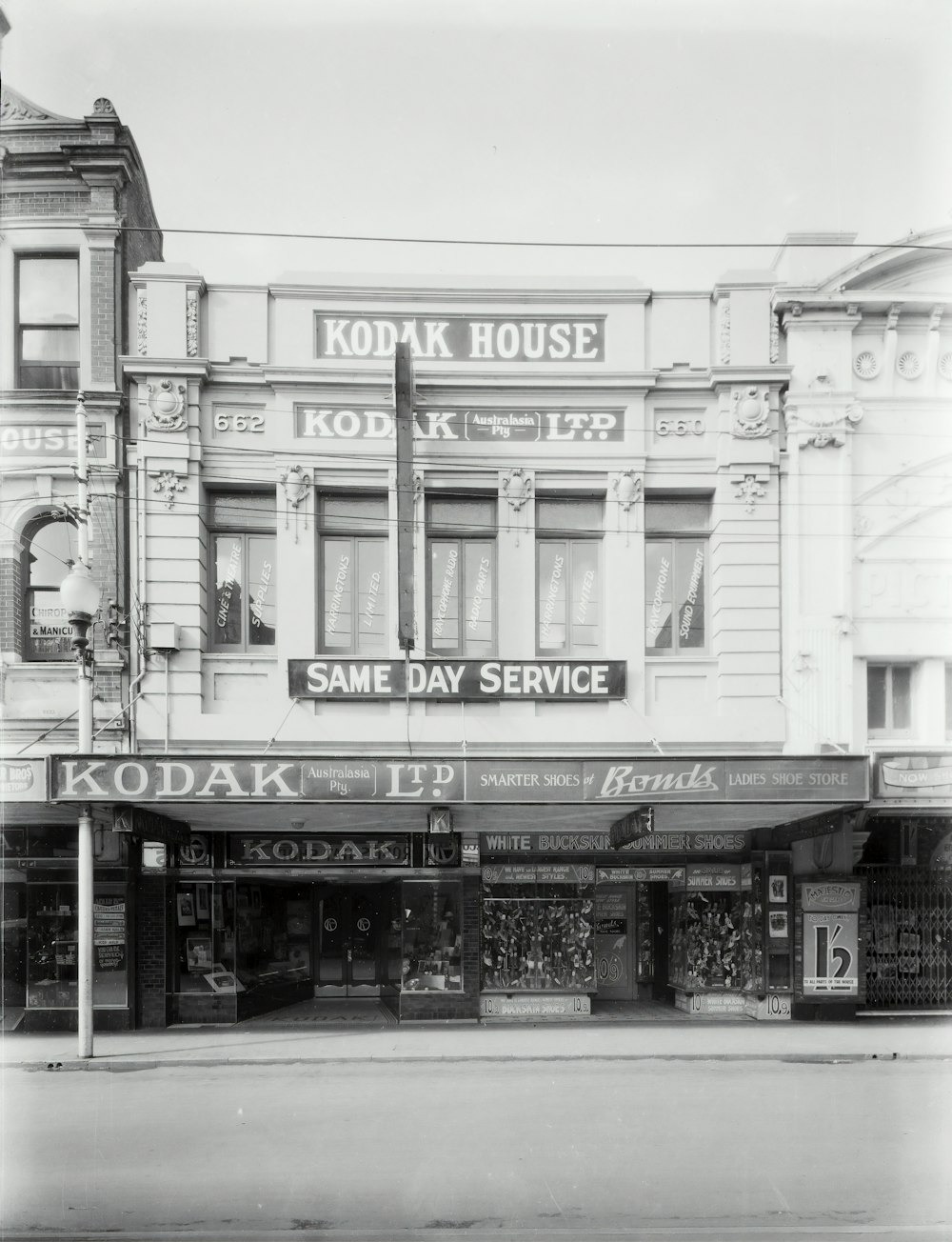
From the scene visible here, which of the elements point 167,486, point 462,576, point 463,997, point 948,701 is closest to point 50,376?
point 167,486

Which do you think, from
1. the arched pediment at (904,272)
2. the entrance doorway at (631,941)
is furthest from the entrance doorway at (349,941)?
the arched pediment at (904,272)

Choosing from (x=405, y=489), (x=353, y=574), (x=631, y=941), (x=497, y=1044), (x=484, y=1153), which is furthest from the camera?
(x=631, y=941)

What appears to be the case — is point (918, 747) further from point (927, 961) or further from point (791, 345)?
point (791, 345)

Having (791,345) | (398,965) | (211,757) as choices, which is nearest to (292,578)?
(211,757)

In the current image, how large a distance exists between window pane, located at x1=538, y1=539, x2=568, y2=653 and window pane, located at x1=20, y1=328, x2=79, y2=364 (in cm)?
717

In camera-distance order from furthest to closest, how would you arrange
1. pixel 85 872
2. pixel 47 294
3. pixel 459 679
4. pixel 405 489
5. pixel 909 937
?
pixel 909 937
pixel 47 294
pixel 459 679
pixel 405 489
pixel 85 872

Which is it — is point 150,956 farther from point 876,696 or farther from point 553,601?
point 876,696

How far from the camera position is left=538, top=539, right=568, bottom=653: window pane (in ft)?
53.8

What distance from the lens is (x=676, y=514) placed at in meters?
16.6

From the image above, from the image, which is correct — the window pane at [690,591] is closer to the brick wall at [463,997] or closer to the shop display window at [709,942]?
the shop display window at [709,942]

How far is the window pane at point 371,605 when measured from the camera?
16219 mm

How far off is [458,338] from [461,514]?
2530 mm

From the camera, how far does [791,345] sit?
16.5 m

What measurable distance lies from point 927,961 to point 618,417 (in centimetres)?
920
